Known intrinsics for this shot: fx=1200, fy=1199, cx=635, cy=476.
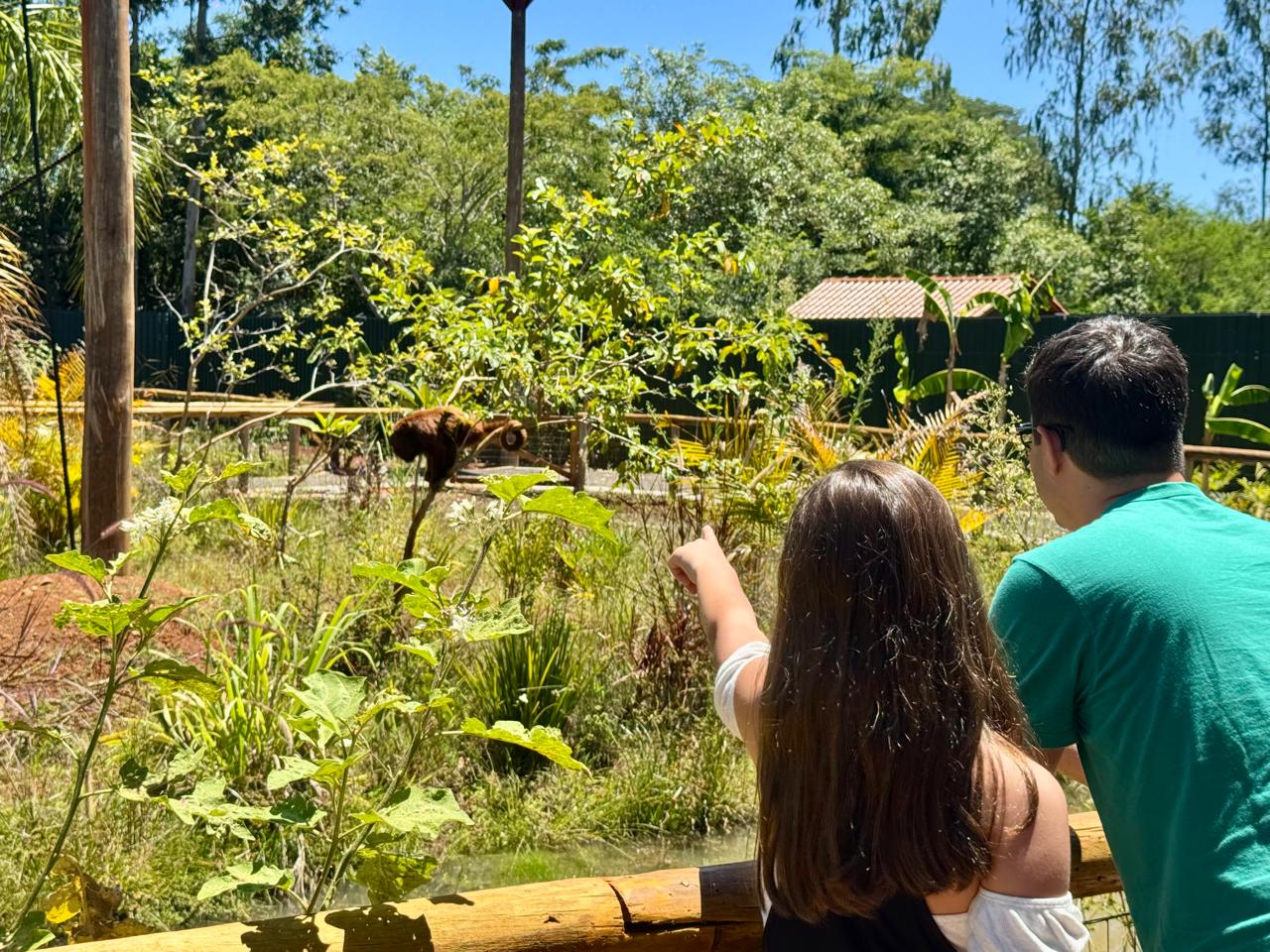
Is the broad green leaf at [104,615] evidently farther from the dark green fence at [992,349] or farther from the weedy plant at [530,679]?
the dark green fence at [992,349]

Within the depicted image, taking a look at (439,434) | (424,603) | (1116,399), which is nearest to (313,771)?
(424,603)

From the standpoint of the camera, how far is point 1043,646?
1.66 meters

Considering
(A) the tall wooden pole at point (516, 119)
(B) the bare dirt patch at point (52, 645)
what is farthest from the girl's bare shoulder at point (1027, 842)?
(A) the tall wooden pole at point (516, 119)

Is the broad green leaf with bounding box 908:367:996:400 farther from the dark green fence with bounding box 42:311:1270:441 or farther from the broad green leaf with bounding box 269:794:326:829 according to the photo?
the broad green leaf with bounding box 269:794:326:829

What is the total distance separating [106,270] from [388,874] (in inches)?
162

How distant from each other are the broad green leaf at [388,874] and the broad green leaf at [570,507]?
2.15 ft

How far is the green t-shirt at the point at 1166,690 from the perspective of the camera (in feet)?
5.11

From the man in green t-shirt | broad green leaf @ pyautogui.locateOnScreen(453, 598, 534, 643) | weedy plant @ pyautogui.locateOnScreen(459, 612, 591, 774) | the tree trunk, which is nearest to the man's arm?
the man in green t-shirt

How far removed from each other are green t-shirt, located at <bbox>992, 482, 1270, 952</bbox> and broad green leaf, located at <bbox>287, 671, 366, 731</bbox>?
3.34 feet

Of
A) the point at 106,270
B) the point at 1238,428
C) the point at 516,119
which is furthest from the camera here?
the point at 516,119

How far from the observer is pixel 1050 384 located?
5.78 ft

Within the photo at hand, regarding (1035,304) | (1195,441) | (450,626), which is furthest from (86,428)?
(1195,441)

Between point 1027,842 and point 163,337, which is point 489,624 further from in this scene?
point 163,337

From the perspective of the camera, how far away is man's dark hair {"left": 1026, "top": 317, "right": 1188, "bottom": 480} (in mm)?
1707
